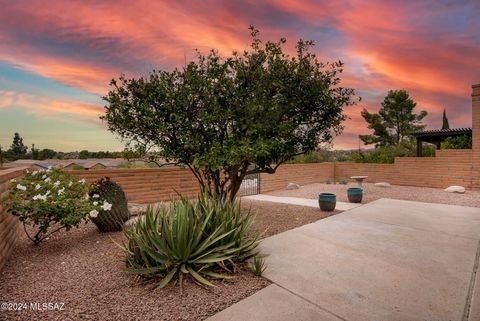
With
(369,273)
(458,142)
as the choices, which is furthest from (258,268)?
(458,142)

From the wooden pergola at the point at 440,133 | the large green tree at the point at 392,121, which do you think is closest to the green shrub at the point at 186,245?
the wooden pergola at the point at 440,133

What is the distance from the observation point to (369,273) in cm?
364

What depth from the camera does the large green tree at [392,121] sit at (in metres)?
28.0

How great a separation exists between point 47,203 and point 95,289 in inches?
73.7

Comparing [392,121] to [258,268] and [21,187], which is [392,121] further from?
[21,187]

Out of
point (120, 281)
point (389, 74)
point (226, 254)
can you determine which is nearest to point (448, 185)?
point (389, 74)

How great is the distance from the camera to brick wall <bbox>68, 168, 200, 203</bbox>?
8539 mm

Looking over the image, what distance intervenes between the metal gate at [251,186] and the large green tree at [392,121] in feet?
69.2

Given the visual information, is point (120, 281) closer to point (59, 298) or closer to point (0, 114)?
point (59, 298)

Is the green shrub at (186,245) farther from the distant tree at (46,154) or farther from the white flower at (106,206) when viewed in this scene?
the distant tree at (46,154)

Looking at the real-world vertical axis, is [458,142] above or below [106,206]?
above

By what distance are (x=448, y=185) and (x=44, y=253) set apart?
16.2 m

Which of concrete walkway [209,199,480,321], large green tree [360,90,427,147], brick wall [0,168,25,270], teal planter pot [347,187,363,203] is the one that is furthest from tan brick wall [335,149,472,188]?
brick wall [0,168,25,270]

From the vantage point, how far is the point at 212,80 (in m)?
6.06
